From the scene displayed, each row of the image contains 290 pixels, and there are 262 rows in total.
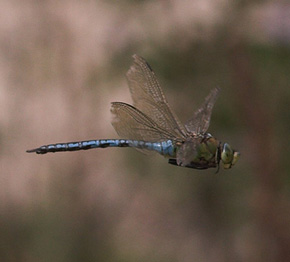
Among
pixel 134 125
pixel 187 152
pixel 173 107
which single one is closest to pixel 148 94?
pixel 134 125

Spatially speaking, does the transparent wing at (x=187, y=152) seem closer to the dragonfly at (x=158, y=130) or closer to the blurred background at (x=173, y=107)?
the dragonfly at (x=158, y=130)

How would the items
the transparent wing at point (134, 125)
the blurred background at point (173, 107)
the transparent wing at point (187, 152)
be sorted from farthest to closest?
the blurred background at point (173, 107) < the transparent wing at point (134, 125) < the transparent wing at point (187, 152)

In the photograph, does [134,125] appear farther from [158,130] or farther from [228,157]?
[228,157]

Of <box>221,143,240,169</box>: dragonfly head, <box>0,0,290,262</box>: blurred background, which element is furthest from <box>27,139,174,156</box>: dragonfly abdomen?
<box>0,0,290,262</box>: blurred background

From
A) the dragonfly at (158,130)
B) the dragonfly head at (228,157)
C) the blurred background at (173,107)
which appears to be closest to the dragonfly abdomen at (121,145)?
the dragonfly at (158,130)

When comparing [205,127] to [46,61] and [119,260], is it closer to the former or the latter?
[46,61]
